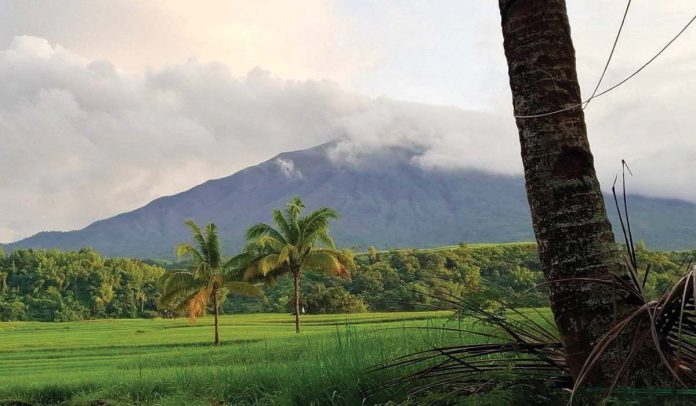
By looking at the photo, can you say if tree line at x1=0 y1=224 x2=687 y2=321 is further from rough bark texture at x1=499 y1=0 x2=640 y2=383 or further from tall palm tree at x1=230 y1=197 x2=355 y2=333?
rough bark texture at x1=499 y1=0 x2=640 y2=383

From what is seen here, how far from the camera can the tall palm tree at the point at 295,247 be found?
99.0ft

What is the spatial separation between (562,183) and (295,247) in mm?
27688

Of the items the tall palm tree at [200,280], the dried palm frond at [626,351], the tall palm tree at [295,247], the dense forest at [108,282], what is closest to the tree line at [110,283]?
the dense forest at [108,282]

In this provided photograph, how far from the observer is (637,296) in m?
2.80

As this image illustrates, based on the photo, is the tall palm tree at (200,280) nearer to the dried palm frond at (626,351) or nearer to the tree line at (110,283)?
the tree line at (110,283)

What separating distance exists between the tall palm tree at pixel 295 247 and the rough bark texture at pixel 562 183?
26583mm

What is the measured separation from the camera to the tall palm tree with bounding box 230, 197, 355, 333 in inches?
1188

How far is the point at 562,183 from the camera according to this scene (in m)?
3.07

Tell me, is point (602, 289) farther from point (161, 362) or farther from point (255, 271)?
point (255, 271)

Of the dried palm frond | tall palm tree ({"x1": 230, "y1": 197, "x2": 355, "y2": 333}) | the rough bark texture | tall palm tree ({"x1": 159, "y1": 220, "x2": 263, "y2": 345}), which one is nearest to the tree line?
tall palm tree ({"x1": 230, "y1": 197, "x2": 355, "y2": 333})

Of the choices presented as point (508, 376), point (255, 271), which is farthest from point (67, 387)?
point (255, 271)

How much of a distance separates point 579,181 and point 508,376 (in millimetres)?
1072

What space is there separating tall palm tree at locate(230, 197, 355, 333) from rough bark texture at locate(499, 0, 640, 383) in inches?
1047

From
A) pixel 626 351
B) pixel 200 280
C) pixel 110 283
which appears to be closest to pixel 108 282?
pixel 110 283
